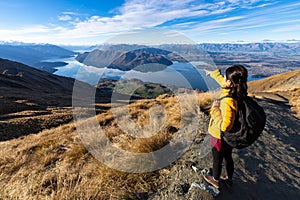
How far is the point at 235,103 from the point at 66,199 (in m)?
3.17

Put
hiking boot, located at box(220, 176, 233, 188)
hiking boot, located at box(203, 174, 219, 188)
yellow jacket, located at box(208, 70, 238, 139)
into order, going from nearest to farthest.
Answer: yellow jacket, located at box(208, 70, 238, 139) → hiking boot, located at box(203, 174, 219, 188) → hiking boot, located at box(220, 176, 233, 188)

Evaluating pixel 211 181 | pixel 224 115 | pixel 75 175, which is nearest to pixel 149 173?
pixel 211 181

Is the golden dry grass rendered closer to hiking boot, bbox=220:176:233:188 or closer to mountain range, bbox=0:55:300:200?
mountain range, bbox=0:55:300:200

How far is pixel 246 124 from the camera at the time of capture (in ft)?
10.8

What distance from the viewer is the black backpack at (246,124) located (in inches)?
127

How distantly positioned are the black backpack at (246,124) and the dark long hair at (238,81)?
0.12 meters

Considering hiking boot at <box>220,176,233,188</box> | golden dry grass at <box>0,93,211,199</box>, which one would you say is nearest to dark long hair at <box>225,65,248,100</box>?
hiking boot at <box>220,176,233,188</box>

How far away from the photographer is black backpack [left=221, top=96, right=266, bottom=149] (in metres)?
3.24

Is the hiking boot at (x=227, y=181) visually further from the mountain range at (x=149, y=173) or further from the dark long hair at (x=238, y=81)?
the dark long hair at (x=238, y=81)

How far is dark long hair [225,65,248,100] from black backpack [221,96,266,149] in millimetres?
120

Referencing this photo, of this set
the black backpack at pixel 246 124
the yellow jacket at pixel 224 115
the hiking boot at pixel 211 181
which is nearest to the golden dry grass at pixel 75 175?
the hiking boot at pixel 211 181

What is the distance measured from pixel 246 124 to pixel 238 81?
0.73m

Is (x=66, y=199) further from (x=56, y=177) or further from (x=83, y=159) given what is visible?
(x=83, y=159)

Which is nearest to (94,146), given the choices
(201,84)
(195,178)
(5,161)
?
(5,161)
